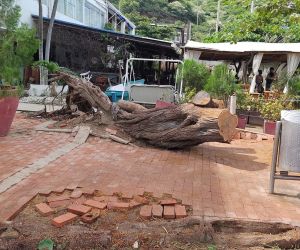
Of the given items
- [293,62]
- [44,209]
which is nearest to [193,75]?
[293,62]

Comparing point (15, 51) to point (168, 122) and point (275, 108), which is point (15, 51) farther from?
point (275, 108)

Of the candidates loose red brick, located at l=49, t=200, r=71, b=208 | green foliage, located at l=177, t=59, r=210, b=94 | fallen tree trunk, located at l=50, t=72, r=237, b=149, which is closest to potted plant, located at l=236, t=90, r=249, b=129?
green foliage, located at l=177, t=59, r=210, b=94

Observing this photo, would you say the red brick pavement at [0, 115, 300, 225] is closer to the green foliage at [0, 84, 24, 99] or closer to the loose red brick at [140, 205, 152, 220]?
the loose red brick at [140, 205, 152, 220]

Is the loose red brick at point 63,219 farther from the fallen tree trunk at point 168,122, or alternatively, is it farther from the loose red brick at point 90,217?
the fallen tree trunk at point 168,122

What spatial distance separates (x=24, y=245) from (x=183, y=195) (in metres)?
2.05

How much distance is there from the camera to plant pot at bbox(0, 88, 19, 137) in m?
7.54

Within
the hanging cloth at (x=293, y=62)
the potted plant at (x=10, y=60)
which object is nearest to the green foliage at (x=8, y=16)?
the potted plant at (x=10, y=60)

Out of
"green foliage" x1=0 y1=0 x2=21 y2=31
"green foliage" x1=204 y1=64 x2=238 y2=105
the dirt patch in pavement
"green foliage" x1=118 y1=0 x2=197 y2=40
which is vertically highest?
"green foliage" x1=118 y1=0 x2=197 y2=40

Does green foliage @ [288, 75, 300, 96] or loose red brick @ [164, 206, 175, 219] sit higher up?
green foliage @ [288, 75, 300, 96]

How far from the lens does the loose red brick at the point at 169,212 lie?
4.01 metres

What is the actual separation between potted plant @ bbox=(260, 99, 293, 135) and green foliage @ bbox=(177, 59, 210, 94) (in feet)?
8.41

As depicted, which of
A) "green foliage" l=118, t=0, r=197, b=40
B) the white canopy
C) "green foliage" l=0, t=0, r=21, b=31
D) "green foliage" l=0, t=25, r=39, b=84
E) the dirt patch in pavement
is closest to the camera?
the dirt patch in pavement

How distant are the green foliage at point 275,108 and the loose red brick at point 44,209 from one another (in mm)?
7515

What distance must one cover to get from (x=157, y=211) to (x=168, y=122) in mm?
3565
